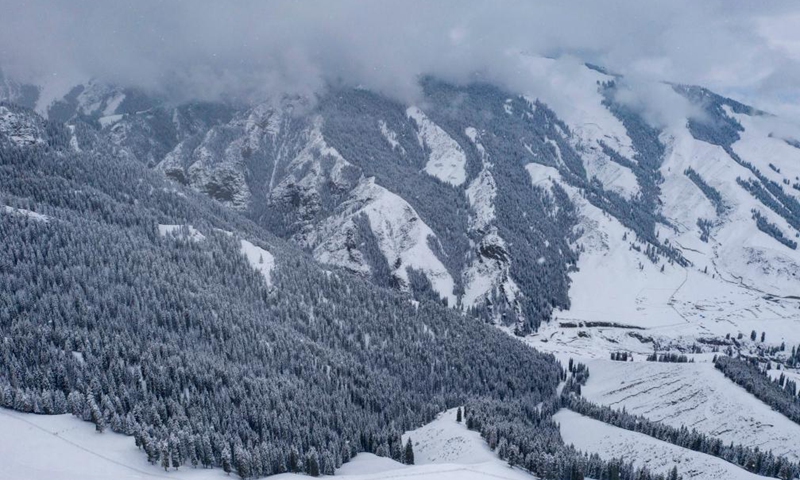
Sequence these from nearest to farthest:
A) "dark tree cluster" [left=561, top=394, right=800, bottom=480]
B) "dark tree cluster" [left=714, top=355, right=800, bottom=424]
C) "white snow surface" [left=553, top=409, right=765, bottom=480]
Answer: "white snow surface" [left=553, top=409, right=765, bottom=480] → "dark tree cluster" [left=561, top=394, right=800, bottom=480] → "dark tree cluster" [left=714, top=355, right=800, bottom=424]

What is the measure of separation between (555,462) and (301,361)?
101 m

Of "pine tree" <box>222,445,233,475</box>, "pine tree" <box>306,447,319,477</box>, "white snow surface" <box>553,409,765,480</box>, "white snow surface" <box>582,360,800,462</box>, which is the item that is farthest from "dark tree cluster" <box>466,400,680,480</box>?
"pine tree" <box>222,445,233,475</box>

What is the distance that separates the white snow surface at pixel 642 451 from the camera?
138 metres

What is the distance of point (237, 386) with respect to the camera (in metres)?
168

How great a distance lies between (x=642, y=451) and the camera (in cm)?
15488

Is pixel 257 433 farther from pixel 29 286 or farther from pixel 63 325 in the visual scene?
pixel 29 286

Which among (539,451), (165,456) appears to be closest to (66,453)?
(165,456)

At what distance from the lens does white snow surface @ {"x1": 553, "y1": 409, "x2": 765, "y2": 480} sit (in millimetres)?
137625

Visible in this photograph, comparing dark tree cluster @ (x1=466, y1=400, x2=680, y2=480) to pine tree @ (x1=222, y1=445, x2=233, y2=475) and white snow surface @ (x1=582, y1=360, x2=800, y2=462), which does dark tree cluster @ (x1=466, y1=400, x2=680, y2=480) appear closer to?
white snow surface @ (x1=582, y1=360, x2=800, y2=462)

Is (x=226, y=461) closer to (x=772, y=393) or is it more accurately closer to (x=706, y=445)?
(x=706, y=445)

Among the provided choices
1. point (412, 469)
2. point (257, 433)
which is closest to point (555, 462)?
point (412, 469)

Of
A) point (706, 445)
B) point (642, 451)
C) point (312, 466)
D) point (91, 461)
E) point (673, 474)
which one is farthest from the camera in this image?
point (642, 451)

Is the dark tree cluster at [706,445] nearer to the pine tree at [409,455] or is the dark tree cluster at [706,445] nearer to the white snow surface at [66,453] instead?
the pine tree at [409,455]

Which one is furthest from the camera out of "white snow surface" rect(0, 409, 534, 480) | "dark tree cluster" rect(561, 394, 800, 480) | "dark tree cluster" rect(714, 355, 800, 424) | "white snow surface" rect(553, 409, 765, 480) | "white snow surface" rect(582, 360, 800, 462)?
"dark tree cluster" rect(714, 355, 800, 424)
